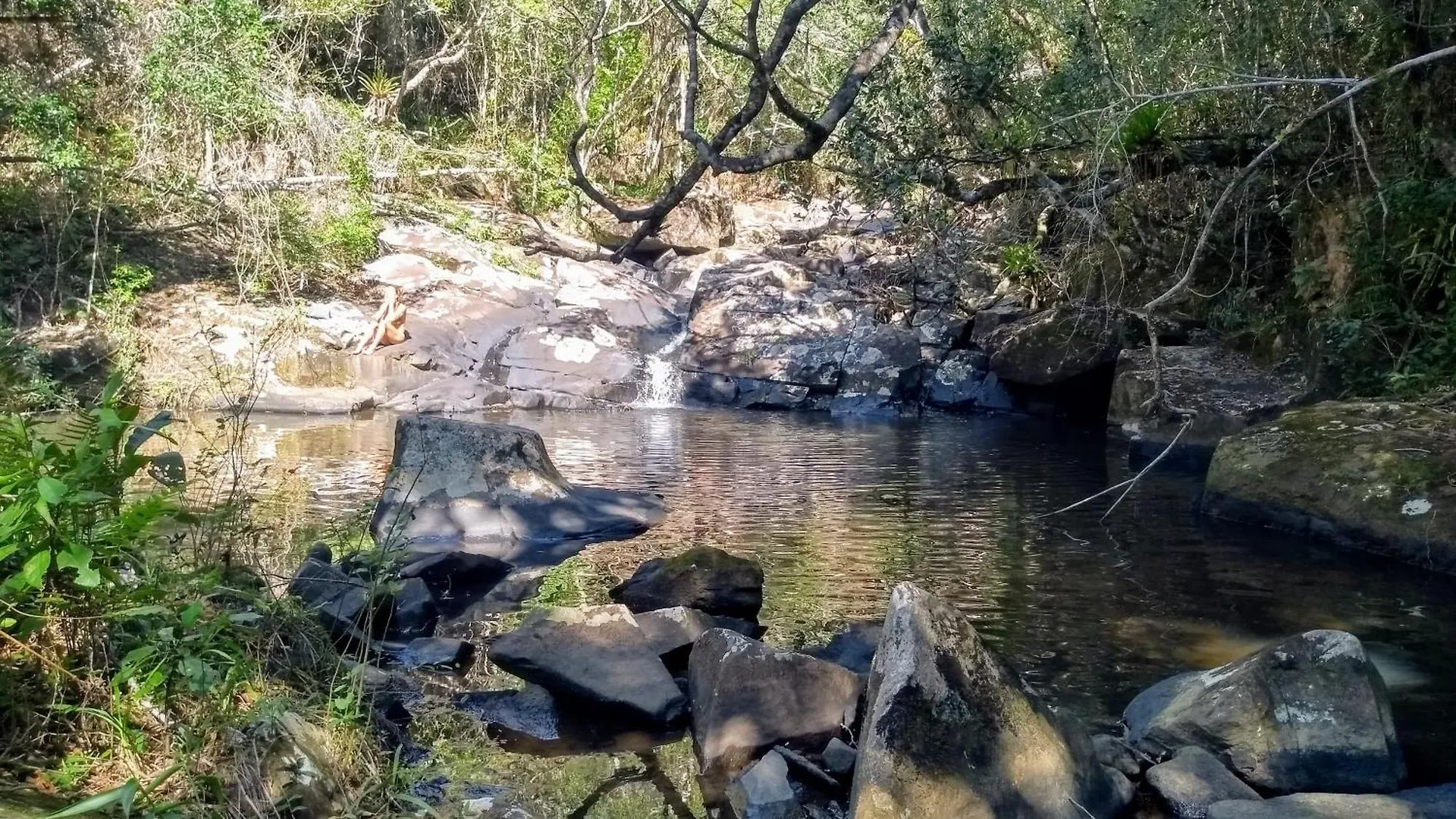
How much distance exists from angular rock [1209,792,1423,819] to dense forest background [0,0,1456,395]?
328cm

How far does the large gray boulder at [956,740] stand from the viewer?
3641mm

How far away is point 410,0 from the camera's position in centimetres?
2028

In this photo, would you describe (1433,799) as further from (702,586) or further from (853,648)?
(702,586)

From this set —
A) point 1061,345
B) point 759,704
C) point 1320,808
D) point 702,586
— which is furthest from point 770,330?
point 1320,808

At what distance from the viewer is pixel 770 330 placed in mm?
15602

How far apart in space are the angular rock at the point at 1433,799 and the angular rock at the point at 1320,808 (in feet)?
0.30

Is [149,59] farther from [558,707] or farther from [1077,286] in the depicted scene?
[558,707]

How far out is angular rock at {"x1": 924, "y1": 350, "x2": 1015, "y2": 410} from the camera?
1434 centimetres

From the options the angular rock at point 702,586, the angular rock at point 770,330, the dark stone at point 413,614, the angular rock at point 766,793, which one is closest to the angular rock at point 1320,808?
the angular rock at point 766,793

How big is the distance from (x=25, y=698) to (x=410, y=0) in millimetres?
18920

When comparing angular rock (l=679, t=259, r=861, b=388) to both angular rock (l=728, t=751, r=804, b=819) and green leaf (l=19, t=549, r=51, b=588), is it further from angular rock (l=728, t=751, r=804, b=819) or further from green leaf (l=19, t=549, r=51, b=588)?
green leaf (l=19, t=549, r=51, b=588)

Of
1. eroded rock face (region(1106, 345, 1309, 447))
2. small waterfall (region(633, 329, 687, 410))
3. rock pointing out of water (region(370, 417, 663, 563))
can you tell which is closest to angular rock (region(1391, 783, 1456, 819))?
rock pointing out of water (region(370, 417, 663, 563))

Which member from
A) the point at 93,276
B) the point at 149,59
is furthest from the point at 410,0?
the point at 93,276

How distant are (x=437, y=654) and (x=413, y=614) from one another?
56 cm
